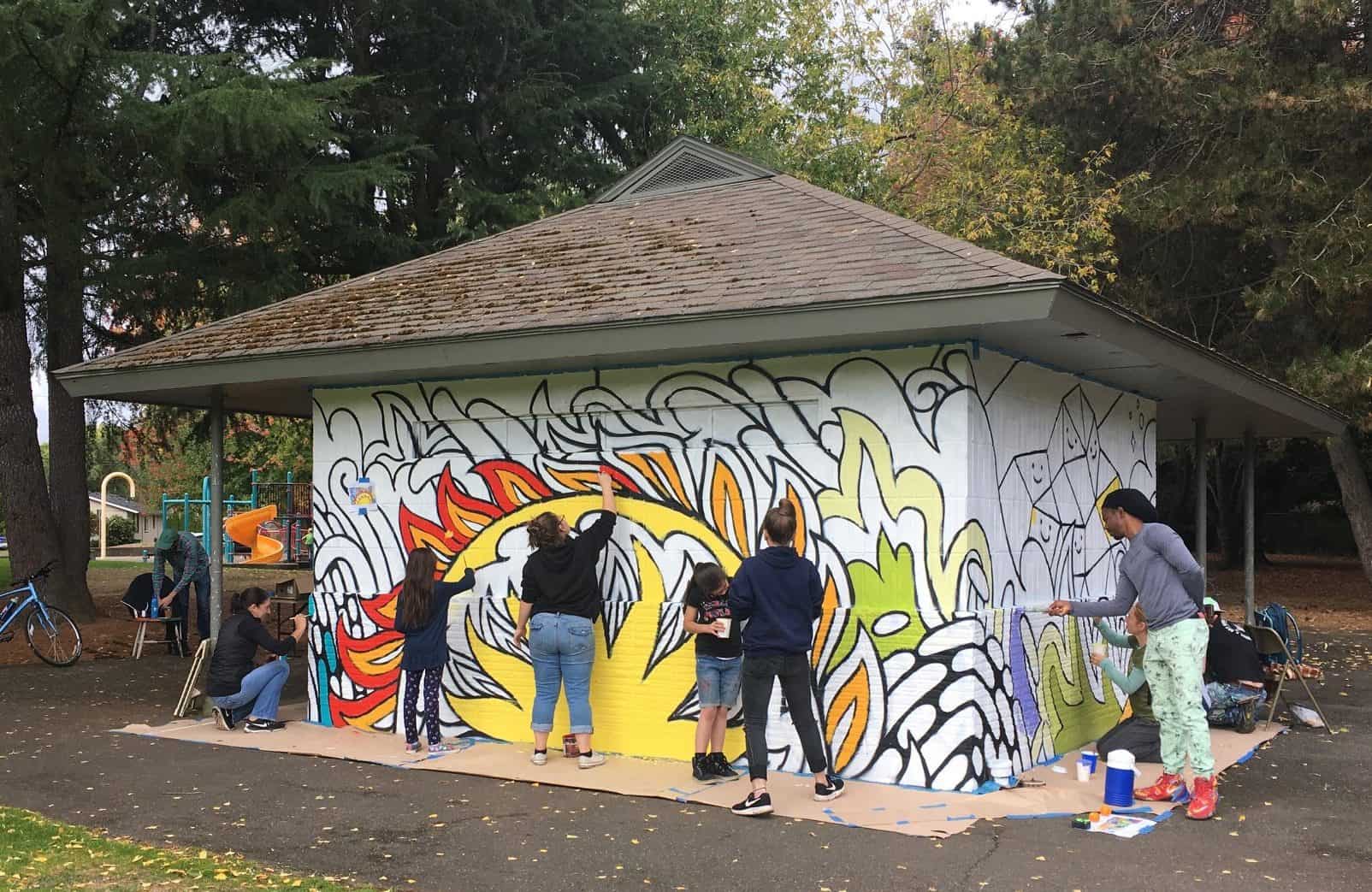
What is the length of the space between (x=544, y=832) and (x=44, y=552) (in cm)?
1225

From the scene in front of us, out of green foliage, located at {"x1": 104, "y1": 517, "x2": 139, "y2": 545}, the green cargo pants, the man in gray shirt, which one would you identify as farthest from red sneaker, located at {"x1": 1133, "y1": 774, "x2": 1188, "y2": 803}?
green foliage, located at {"x1": 104, "y1": 517, "x2": 139, "y2": 545}

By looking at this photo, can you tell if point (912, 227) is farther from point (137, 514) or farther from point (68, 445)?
point (137, 514)

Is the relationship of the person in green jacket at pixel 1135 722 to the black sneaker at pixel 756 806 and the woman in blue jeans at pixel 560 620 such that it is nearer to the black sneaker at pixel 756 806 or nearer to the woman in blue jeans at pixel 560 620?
the black sneaker at pixel 756 806

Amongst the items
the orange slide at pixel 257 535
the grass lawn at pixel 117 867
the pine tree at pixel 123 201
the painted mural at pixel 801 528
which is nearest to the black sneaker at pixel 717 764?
the painted mural at pixel 801 528

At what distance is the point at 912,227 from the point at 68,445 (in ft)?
43.1

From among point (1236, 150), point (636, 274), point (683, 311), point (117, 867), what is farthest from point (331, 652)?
point (1236, 150)

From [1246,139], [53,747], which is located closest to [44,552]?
[53,747]

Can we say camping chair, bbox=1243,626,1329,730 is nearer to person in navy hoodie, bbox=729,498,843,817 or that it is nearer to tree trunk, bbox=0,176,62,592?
person in navy hoodie, bbox=729,498,843,817

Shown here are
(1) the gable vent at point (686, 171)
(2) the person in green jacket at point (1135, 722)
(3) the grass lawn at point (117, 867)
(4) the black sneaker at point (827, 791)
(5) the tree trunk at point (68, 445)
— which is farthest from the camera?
(5) the tree trunk at point (68, 445)

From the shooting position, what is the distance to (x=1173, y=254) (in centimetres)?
2159

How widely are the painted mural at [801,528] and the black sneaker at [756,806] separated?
108 cm

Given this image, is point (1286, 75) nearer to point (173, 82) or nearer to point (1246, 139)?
point (1246, 139)

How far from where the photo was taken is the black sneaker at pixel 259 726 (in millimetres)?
9422

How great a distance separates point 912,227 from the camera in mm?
8492
